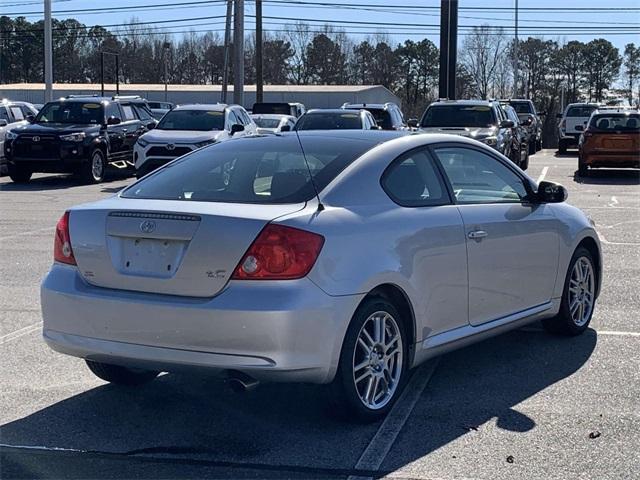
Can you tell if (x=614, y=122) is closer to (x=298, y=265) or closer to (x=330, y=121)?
(x=330, y=121)

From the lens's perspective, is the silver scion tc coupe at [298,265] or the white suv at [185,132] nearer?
the silver scion tc coupe at [298,265]

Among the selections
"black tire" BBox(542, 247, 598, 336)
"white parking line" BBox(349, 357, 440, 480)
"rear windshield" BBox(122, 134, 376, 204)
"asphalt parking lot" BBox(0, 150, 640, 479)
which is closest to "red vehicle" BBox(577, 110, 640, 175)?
"asphalt parking lot" BBox(0, 150, 640, 479)

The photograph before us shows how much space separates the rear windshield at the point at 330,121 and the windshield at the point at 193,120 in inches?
70.6

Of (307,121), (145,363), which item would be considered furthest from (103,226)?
(307,121)

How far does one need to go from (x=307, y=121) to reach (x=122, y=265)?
16253mm

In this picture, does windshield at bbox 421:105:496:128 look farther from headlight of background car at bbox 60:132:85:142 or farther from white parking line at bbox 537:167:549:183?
headlight of background car at bbox 60:132:85:142

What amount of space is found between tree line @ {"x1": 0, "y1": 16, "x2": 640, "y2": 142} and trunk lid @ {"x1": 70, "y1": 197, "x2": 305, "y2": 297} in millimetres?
80920

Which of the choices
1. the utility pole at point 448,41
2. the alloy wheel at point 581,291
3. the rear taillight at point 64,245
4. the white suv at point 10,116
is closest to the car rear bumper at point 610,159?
the white suv at point 10,116

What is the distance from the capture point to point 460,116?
21766 millimetres

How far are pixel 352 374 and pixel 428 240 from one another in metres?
0.96

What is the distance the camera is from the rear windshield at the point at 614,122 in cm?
2453

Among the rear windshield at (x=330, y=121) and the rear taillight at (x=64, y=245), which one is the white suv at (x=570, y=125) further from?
the rear taillight at (x=64, y=245)

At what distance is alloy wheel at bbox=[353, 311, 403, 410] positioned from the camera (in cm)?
516

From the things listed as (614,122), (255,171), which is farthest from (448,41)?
(255,171)
